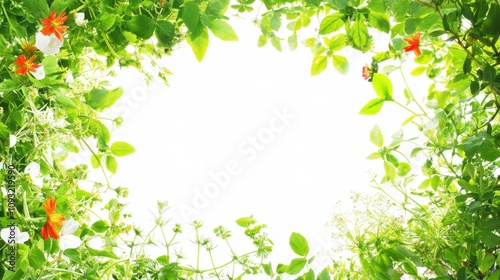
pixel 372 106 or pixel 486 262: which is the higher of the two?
pixel 372 106

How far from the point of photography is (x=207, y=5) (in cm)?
72

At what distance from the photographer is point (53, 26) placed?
0.66 metres

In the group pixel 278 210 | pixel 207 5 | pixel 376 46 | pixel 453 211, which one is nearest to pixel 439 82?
pixel 376 46

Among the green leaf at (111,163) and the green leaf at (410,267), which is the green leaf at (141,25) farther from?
the green leaf at (410,267)

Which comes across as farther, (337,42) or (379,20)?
(337,42)

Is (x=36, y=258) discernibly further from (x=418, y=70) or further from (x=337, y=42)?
(x=418, y=70)

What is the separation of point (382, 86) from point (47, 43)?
0.51 metres

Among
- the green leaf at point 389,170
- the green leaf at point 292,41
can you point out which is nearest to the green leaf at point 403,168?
the green leaf at point 389,170

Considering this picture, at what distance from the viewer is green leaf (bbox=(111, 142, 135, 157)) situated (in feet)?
2.56

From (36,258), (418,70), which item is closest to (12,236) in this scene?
(36,258)

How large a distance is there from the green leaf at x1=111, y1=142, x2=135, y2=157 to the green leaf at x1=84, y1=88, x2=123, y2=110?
0.07 metres

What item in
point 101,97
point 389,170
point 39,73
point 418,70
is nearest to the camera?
point 39,73

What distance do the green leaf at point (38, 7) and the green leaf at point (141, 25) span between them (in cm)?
12

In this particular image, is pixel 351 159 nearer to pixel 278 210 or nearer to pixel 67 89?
pixel 278 210
